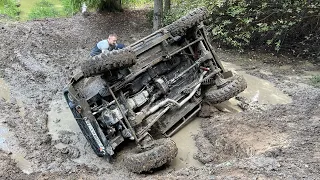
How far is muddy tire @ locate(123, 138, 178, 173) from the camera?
18.1 feet

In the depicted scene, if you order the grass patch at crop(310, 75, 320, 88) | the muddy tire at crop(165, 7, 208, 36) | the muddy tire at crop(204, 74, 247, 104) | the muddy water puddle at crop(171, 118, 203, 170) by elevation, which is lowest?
the grass patch at crop(310, 75, 320, 88)

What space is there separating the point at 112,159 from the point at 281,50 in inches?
256

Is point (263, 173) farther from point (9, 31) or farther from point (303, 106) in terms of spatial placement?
point (9, 31)

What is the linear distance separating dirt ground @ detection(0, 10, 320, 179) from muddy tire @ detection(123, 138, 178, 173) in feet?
0.50

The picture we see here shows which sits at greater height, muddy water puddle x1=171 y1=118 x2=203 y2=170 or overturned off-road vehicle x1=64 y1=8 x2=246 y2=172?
overturned off-road vehicle x1=64 y1=8 x2=246 y2=172

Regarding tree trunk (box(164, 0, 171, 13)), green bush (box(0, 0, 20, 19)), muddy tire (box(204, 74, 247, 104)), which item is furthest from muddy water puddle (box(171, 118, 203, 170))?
green bush (box(0, 0, 20, 19))

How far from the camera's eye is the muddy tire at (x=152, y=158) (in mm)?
5512

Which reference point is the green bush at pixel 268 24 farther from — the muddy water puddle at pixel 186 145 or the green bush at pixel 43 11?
the green bush at pixel 43 11

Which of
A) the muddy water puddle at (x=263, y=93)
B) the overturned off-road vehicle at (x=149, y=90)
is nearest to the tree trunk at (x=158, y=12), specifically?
the muddy water puddle at (x=263, y=93)

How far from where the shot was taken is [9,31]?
1166 centimetres

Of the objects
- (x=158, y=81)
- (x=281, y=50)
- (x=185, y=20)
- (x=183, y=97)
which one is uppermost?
(x=185, y=20)

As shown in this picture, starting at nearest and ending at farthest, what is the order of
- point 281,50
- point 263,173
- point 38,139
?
point 263,173, point 38,139, point 281,50

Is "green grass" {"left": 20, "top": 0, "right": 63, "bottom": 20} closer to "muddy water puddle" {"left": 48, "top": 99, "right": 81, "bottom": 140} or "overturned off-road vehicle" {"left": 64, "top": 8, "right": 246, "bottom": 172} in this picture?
"muddy water puddle" {"left": 48, "top": 99, "right": 81, "bottom": 140}

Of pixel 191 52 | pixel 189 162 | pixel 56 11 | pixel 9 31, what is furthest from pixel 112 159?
pixel 56 11
